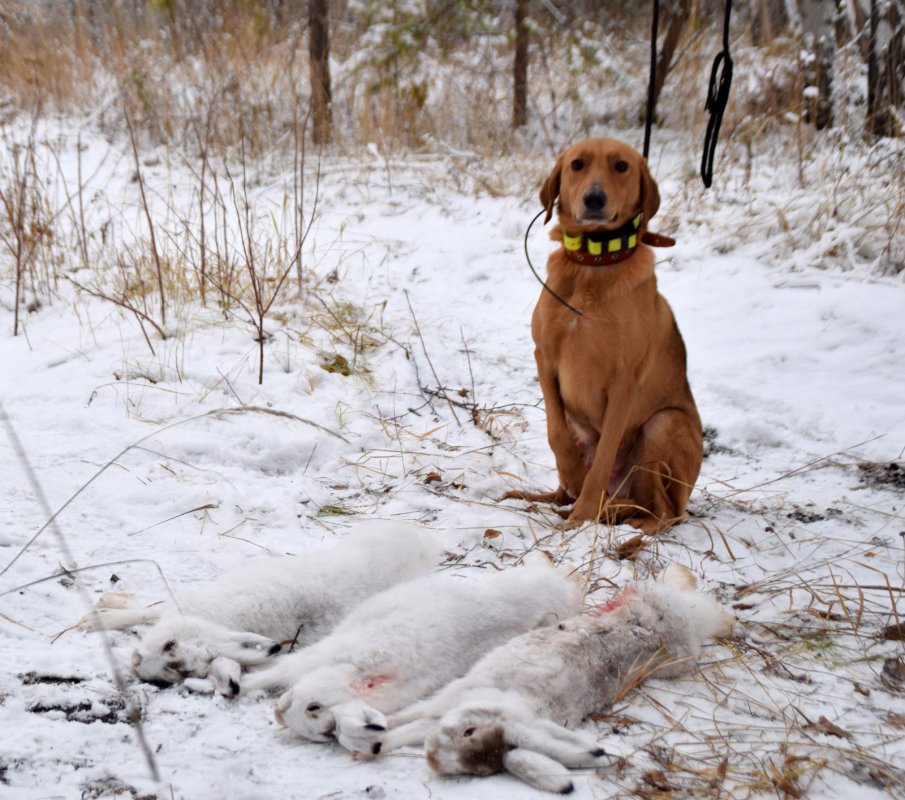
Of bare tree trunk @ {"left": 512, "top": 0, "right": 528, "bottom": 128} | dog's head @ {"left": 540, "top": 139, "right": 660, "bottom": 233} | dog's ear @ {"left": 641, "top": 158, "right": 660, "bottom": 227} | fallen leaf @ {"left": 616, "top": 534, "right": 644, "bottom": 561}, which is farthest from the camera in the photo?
bare tree trunk @ {"left": 512, "top": 0, "right": 528, "bottom": 128}

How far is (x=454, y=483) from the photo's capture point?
3.00 m

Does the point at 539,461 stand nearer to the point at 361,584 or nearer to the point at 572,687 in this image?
the point at 361,584

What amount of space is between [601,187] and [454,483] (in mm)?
1205

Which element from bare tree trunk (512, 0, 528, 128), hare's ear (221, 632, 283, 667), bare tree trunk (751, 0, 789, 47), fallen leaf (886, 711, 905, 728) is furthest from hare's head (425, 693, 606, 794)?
bare tree trunk (751, 0, 789, 47)

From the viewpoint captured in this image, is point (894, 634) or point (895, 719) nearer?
point (895, 719)

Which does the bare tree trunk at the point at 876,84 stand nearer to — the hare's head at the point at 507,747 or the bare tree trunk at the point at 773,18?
the bare tree trunk at the point at 773,18

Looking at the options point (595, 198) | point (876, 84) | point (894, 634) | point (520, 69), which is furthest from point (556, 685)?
point (520, 69)

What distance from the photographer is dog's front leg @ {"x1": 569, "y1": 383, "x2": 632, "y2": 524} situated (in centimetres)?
270

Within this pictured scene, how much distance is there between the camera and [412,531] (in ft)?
7.09

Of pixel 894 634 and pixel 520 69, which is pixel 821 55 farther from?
pixel 894 634

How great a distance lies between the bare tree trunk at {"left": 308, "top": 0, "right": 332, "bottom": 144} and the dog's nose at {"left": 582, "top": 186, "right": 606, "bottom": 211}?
579 cm

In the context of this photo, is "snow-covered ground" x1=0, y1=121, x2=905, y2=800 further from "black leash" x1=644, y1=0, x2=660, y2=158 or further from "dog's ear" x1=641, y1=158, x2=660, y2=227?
"black leash" x1=644, y1=0, x2=660, y2=158

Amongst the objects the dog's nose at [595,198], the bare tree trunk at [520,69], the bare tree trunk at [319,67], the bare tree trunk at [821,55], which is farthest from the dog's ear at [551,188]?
the bare tree trunk at [520,69]

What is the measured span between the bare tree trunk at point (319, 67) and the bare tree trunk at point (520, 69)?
6.74ft
